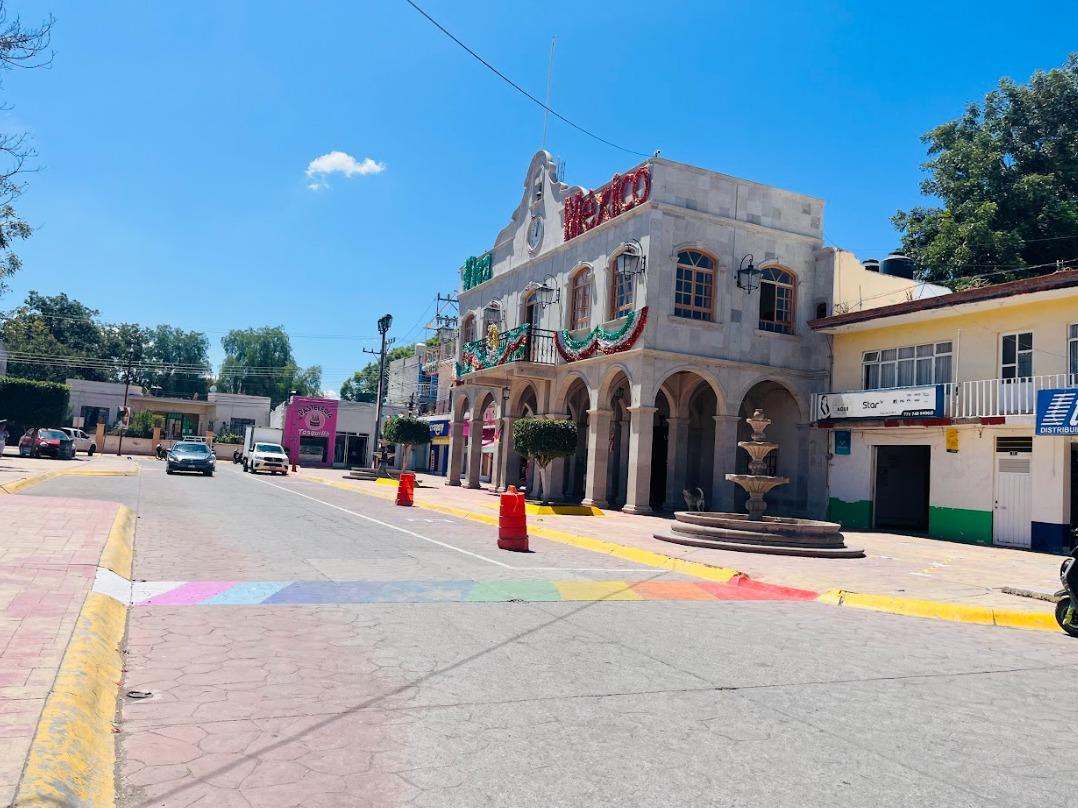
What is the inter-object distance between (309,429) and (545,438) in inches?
1690

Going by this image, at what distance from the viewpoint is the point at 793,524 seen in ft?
54.0

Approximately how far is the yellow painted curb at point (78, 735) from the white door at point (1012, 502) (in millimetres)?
20834

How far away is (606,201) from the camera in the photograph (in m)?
27.2

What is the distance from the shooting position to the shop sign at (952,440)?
2198cm

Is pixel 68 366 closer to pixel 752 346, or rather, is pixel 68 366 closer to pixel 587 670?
pixel 752 346

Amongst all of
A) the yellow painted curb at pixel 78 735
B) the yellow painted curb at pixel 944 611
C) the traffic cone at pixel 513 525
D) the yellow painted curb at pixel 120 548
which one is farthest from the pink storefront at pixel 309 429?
the yellow painted curb at pixel 78 735

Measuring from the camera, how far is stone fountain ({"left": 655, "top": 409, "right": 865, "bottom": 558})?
15633 mm

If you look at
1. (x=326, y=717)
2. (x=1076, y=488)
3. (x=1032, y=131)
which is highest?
(x=1032, y=131)

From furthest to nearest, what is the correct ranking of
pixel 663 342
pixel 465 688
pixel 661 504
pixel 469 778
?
1. pixel 661 504
2. pixel 663 342
3. pixel 465 688
4. pixel 469 778

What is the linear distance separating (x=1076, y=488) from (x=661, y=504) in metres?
13.1

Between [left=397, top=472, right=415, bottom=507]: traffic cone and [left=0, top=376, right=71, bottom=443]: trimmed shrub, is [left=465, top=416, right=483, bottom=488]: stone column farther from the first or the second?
[left=0, top=376, right=71, bottom=443]: trimmed shrub

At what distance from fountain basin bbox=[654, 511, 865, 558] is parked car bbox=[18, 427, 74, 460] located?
127ft

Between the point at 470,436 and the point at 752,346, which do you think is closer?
the point at 752,346

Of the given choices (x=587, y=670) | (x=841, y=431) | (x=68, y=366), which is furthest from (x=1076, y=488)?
(x=68, y=366)
